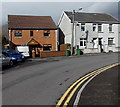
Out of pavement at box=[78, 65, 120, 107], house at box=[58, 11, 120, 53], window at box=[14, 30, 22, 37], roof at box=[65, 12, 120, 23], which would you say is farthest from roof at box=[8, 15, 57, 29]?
pavement at box=[78, 65, 120, 107]

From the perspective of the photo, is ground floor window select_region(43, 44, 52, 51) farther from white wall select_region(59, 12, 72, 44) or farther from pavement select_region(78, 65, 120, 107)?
pavement select_region(78, 65, 120, 107)

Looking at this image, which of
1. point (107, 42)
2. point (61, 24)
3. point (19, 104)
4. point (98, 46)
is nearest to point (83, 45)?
point (98, 46)

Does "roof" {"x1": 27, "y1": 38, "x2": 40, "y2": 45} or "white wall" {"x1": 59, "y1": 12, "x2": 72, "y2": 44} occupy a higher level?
"white wall" {"x1": 59, "y1": 12, "x2": 72, "y2": 44}

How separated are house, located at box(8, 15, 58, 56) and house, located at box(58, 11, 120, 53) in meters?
4.66

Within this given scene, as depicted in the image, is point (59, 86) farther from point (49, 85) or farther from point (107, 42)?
point (107, 42)

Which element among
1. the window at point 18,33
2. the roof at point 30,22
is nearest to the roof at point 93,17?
the roof at point 30,22

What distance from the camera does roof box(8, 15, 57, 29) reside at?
34134mm

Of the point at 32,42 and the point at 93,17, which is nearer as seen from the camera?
the point at 32,42

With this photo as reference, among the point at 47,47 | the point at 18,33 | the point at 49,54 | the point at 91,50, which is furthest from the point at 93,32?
the point at 18,33

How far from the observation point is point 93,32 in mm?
38188

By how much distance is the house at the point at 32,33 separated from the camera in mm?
33219

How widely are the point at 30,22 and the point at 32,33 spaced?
2.97 metres

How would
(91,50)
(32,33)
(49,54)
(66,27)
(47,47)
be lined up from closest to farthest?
(49,54), (32,33), (91,50), (47,47), (66,27)

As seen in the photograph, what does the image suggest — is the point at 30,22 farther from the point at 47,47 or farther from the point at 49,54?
the point at 49,54
